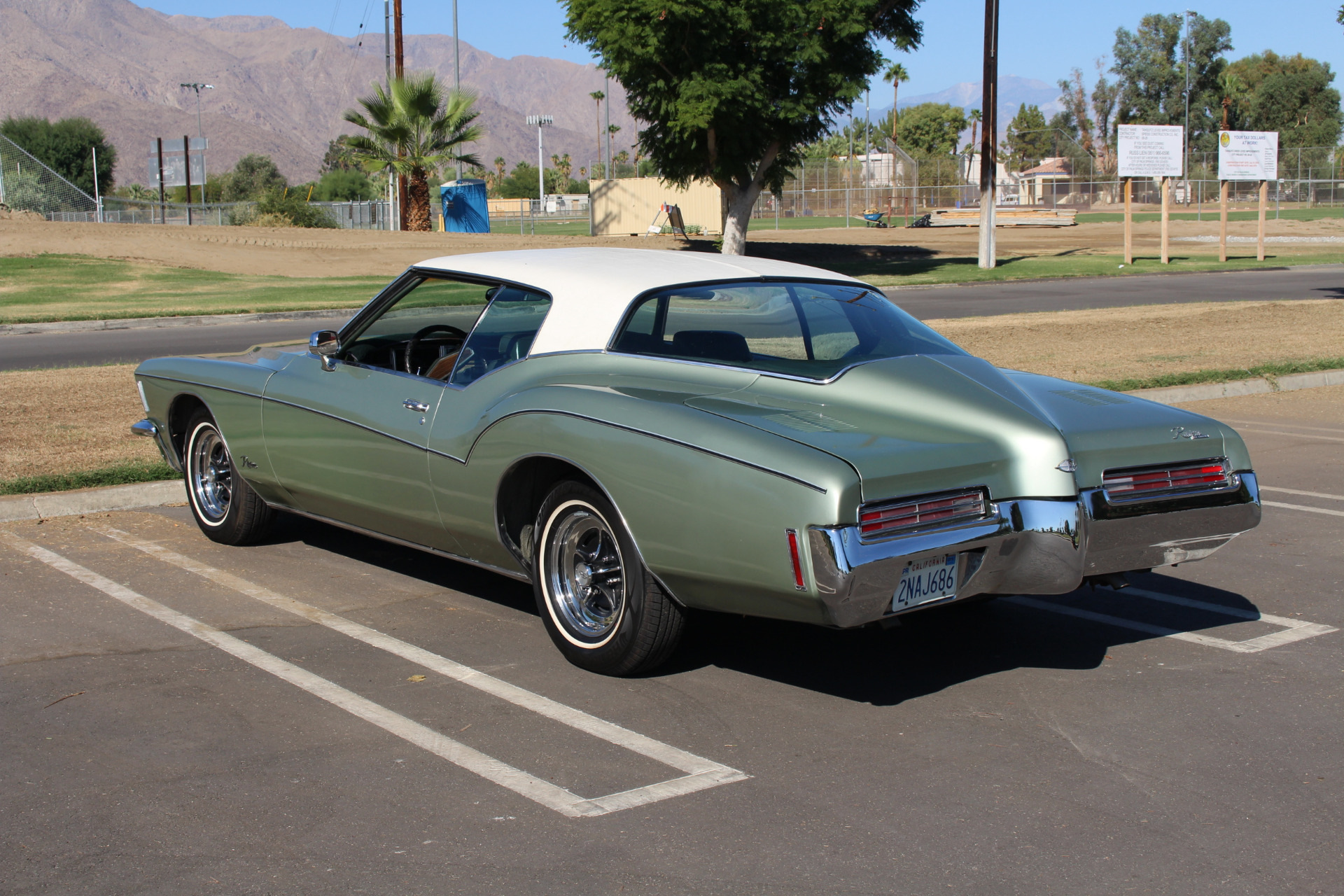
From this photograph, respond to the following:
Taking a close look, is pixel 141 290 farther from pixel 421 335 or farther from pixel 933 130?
pixel 933 130

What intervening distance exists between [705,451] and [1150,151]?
34.0m

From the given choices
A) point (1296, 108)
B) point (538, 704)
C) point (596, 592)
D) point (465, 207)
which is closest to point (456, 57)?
point (465, 207)

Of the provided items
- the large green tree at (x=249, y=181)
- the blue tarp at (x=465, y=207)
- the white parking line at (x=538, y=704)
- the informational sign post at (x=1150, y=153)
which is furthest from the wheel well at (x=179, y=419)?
the large green tree at (x=249, y=181)

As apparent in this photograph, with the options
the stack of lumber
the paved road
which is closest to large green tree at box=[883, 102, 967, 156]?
the stack of lumber

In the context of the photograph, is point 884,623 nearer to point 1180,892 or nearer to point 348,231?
point 1180,892

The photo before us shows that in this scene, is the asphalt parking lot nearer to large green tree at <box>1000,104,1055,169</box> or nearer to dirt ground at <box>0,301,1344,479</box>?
dirt ground at <box>0,301,1344,479</box>

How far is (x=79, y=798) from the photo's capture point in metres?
3.51

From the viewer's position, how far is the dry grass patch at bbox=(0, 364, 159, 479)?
7.82 m

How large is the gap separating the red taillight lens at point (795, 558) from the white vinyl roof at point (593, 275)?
1.39 meters

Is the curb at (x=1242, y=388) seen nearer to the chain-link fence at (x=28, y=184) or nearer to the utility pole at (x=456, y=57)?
the utility pole at (x=456, y=57)

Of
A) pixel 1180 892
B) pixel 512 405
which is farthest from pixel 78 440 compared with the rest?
pixel 1180 892

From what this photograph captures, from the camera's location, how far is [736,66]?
29.4 meters

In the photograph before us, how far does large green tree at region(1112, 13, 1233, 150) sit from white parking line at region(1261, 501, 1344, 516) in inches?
4174

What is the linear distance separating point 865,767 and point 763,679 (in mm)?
845
